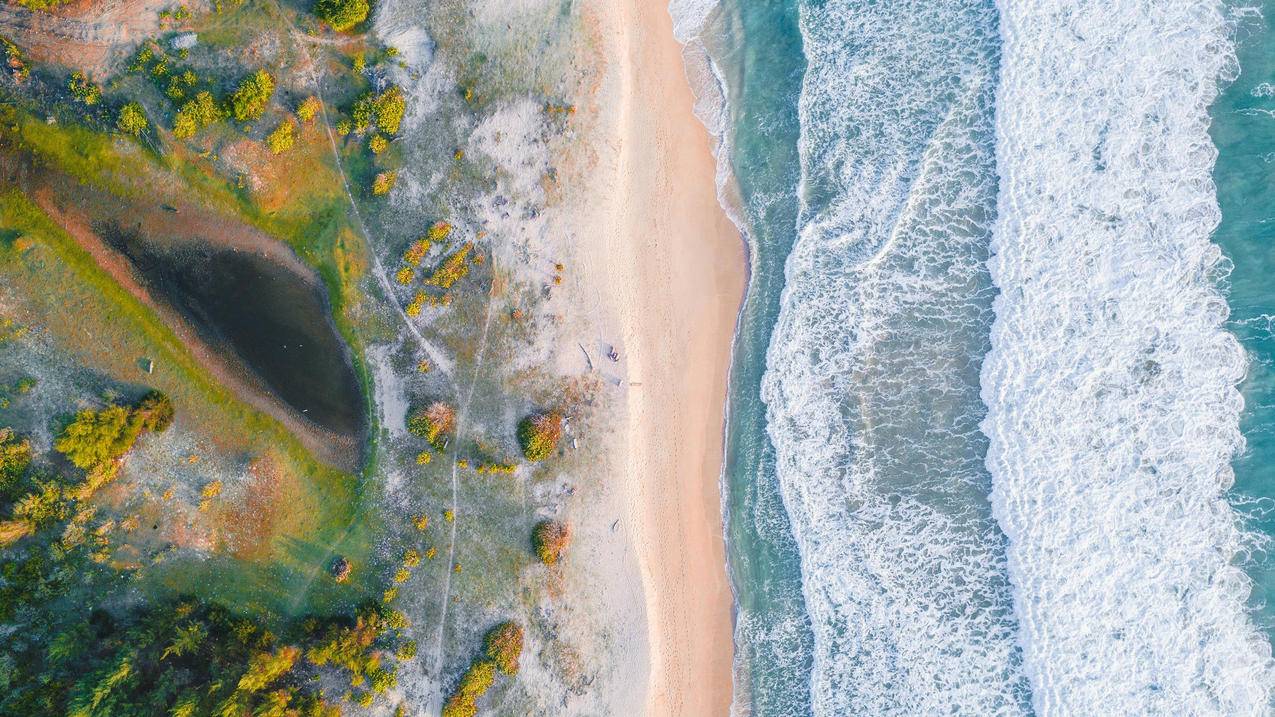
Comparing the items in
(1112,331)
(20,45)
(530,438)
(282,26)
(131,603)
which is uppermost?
(282,26)

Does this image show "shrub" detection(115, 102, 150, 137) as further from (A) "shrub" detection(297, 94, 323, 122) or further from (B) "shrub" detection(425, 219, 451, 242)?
(B) "shrub" detection(425, 219, 451, 242)

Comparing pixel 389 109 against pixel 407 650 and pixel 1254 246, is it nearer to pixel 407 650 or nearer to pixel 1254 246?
pixel 407 650

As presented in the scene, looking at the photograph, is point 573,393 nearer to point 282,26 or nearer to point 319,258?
point 319,258

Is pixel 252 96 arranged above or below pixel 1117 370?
above

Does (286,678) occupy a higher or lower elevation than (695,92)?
lower

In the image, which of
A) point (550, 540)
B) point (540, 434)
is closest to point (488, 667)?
point (550, 540)

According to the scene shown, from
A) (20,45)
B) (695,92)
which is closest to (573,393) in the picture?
(695,92)
